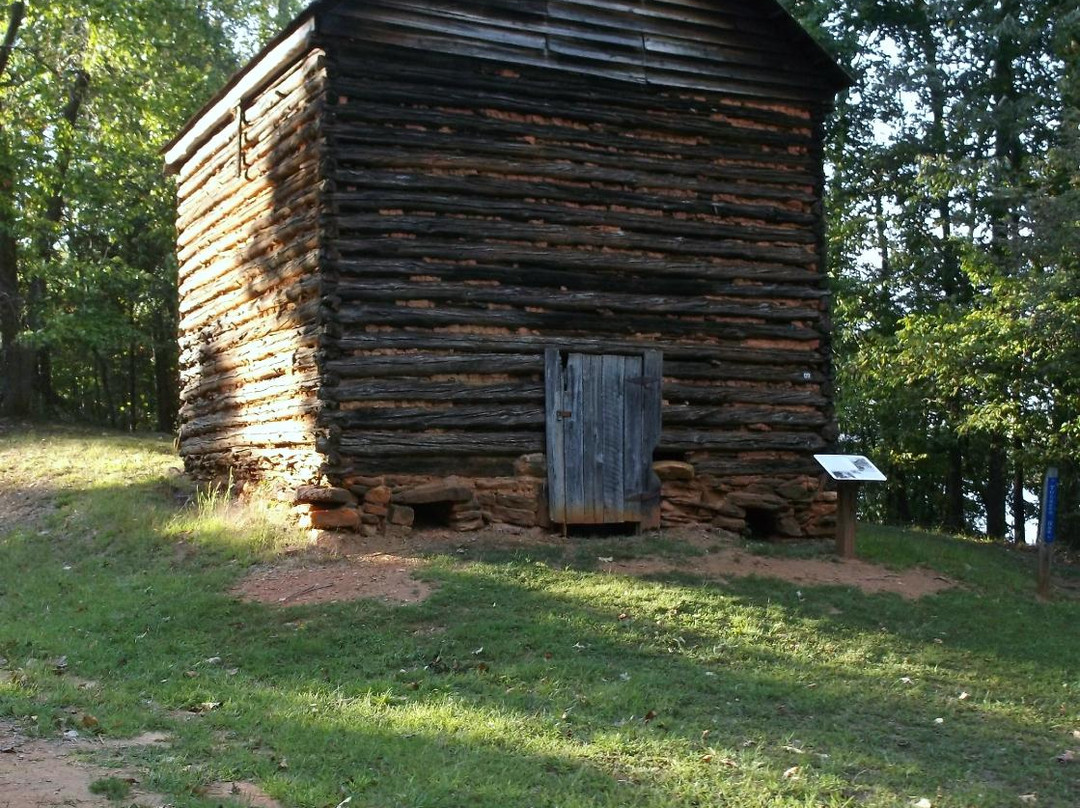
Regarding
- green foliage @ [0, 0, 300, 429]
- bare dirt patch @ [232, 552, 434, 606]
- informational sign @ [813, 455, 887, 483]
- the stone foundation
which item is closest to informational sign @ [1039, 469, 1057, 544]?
informational sign @ [813, 455, 887, 483]

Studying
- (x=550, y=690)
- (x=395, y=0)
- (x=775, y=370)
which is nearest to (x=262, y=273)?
(x=395, y=0)

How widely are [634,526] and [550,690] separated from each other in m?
5.79

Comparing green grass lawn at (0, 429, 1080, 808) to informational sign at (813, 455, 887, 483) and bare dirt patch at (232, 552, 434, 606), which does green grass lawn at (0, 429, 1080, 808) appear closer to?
bare dirt patch at (232, 552, 434, 606)

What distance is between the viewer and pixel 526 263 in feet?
41.7

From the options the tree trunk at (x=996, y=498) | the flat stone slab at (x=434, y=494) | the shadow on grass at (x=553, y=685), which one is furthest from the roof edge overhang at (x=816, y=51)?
the tree trunk at (x=996, y=498)

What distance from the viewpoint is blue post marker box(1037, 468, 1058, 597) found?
11.5 metres

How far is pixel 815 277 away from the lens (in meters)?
14.2

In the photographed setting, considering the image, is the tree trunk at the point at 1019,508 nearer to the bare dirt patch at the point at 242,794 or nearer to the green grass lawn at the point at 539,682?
the green grass lawn at the point at 539,682

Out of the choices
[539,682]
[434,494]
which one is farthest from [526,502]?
[539,682]

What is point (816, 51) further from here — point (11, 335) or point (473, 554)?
point (11, 335)

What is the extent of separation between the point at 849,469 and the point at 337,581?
5.29 meters

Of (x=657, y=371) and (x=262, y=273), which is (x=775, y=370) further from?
(x=262, y=273)

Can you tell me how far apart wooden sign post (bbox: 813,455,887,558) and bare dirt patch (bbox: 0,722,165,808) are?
7517 mm

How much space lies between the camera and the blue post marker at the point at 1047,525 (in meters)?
11.5
